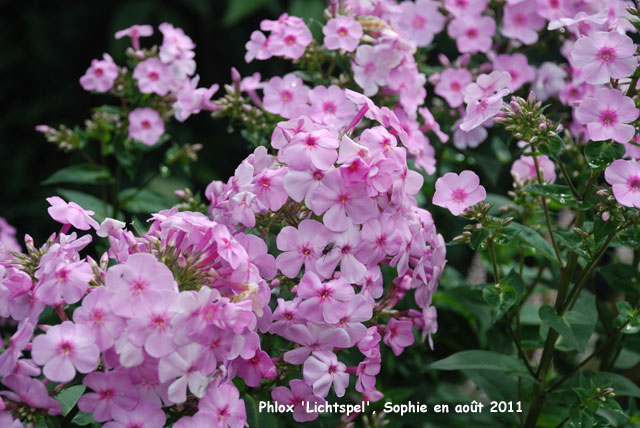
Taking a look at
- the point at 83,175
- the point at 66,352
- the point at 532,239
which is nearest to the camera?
the point at 66,352

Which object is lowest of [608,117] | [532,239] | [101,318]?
[101,318]

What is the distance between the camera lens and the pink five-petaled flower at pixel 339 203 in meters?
0.87

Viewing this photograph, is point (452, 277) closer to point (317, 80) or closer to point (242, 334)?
point (317, 80)

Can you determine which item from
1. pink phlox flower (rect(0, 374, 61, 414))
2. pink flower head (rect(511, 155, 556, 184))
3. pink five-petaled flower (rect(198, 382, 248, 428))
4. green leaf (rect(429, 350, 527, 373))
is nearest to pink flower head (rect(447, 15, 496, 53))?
pink flower head (rect(511, 155, 556, 184))

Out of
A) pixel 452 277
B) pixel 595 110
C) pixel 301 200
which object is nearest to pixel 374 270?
pixel 301 200

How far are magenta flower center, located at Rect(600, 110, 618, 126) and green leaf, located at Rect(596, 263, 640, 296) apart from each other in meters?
0.32

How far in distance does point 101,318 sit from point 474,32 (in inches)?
39.3

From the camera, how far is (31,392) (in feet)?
2.54

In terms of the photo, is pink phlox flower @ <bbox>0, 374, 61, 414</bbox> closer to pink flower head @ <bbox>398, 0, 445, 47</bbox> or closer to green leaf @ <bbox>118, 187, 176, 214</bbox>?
green leaf @ <bbox>118, 187, 176, 214</bbox>

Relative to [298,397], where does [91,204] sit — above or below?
below

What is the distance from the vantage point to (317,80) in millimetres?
1304

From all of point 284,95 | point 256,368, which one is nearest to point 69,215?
point 256,368

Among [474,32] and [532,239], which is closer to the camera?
[532,239]

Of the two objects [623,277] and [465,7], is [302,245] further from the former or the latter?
[465,7]
